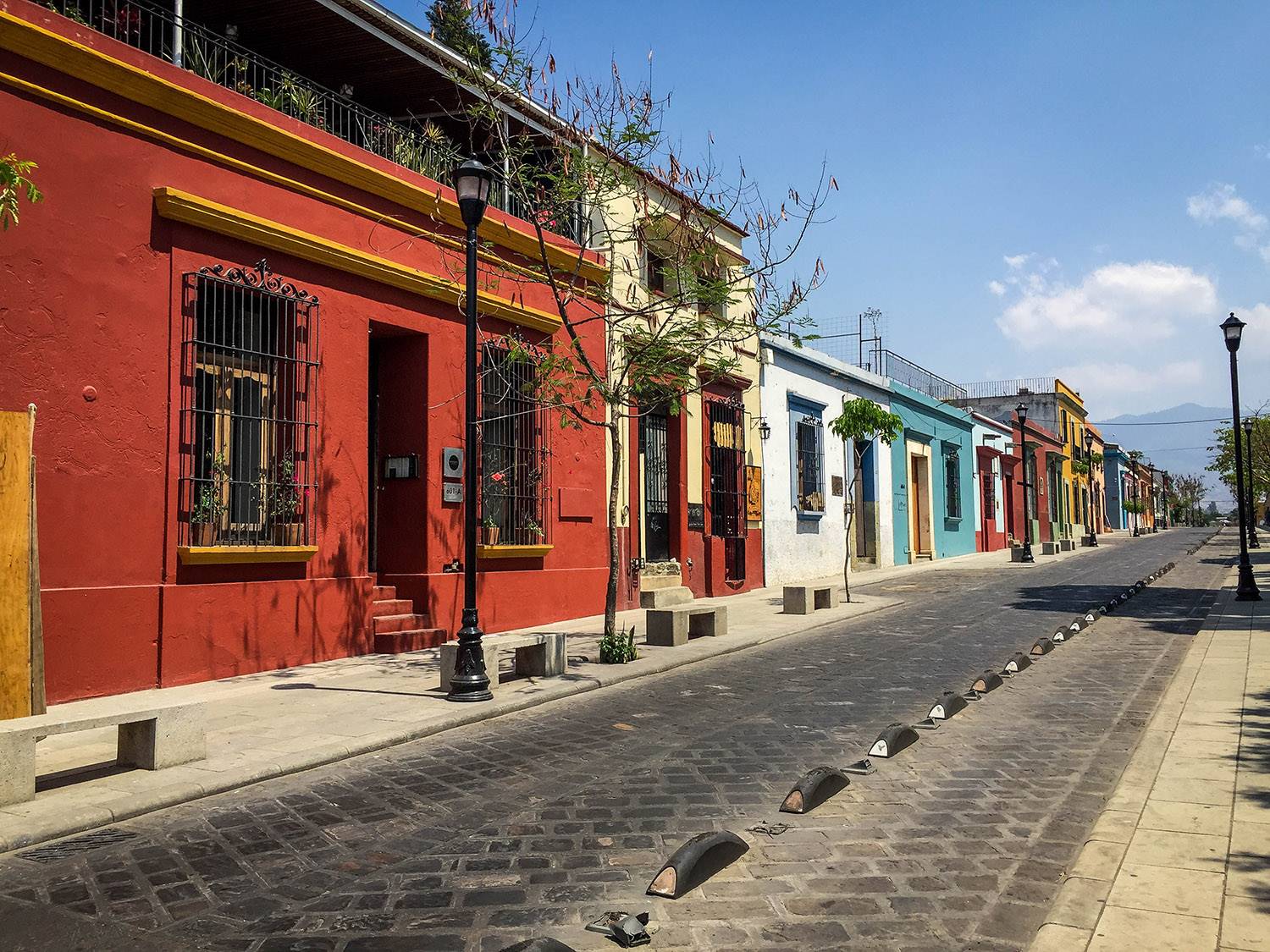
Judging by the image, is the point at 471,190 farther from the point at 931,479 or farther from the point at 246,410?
the point at 931,479

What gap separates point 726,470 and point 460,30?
14.9 metres

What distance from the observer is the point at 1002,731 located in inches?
263

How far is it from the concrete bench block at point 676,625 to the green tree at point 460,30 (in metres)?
6.79

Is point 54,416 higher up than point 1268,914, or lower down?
higher up

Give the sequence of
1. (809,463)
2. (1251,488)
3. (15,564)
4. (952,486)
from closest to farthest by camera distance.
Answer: (15,564)
(809,463)
(1251,488)
(952,486)

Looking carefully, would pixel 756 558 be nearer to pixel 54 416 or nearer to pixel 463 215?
pixel 463 215

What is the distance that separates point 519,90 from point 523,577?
6349mm

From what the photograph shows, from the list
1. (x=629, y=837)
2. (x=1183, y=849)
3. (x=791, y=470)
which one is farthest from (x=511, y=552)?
(x=791, y=470)

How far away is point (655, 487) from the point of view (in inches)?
667

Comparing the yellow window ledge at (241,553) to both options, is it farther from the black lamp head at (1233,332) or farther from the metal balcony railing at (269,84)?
the black lamp head at (1233,332)

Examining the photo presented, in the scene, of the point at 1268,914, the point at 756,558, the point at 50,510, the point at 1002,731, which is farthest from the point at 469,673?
the point at 756,558

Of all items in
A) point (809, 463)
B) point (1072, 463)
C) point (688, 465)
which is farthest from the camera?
point (1072, 463)

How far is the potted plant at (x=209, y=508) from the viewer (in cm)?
902

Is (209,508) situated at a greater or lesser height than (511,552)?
greater
